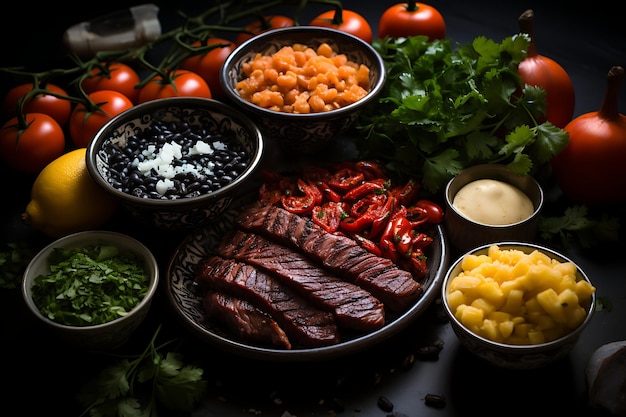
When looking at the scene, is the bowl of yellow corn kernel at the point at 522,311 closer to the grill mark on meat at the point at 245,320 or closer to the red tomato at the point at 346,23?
the grill mark on meat at the point at 245,320

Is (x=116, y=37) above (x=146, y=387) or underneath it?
above

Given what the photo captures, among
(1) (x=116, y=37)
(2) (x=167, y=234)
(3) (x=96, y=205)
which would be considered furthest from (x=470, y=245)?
(1) (x=116, y=37)

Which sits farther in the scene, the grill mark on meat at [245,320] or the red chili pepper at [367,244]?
the red chili pepper at [367,244]

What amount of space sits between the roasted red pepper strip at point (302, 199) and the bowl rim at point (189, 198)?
0.27 meters

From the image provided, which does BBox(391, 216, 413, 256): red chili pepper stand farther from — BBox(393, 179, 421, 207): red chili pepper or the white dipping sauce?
the white dipping sauce

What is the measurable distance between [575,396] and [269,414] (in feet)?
4.31

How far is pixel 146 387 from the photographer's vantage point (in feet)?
9.86

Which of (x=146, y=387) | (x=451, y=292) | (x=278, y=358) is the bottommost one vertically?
(x=146, y=387)

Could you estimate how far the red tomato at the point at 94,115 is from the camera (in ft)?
13.4

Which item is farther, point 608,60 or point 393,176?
point 608,60

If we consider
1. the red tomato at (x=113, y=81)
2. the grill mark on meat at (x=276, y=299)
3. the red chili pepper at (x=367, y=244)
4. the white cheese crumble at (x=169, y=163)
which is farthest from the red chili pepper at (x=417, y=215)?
the red tomato at (x=113, y=81)

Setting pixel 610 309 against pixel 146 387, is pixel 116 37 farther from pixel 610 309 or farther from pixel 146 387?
pixel 610 309

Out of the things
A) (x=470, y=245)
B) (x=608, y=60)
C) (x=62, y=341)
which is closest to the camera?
(x=62, y=341)

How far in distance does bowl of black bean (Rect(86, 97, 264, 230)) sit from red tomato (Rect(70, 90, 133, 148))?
1.26 ft
